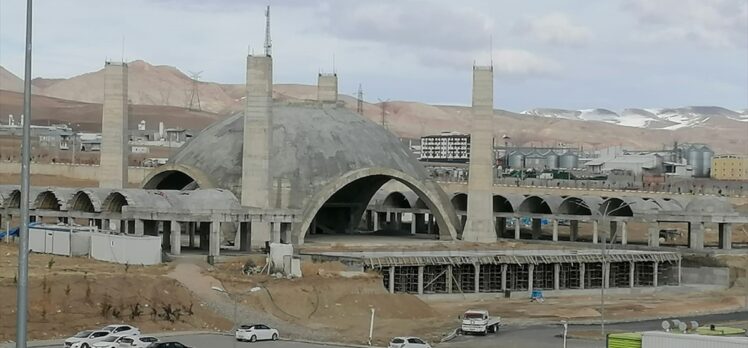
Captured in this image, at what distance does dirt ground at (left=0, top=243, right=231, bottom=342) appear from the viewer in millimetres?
53406

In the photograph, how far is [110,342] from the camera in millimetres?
47125

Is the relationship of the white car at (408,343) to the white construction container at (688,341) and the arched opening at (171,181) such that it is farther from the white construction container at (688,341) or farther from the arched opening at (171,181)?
the arched opening at (171,181)

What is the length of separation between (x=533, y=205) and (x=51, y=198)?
128ft

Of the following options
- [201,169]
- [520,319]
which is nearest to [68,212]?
[201,169]

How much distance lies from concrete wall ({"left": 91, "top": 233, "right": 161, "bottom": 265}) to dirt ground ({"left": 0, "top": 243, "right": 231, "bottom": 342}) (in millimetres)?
9051

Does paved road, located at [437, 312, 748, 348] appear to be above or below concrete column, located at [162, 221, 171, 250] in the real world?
below

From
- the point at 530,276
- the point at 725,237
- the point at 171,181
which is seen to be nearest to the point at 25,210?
the point at 530,276

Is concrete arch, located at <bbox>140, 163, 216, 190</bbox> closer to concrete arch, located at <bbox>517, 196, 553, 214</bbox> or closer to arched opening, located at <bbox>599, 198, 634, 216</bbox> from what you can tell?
concrete arch, located at <bbox>517, 196, 553, 214</bbox>

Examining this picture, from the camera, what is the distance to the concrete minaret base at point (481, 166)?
99.1 m

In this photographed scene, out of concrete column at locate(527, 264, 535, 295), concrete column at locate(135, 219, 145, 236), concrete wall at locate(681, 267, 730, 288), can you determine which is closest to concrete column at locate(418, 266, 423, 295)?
concrete column at locate(527, 264, 535, 295)

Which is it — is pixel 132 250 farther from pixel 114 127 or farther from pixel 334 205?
pixel 334 205

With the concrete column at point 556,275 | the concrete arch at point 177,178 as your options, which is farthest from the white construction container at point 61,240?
the concrete column at point 556,275

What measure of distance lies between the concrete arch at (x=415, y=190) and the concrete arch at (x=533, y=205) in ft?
25.2

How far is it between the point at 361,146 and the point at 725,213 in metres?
26.7
